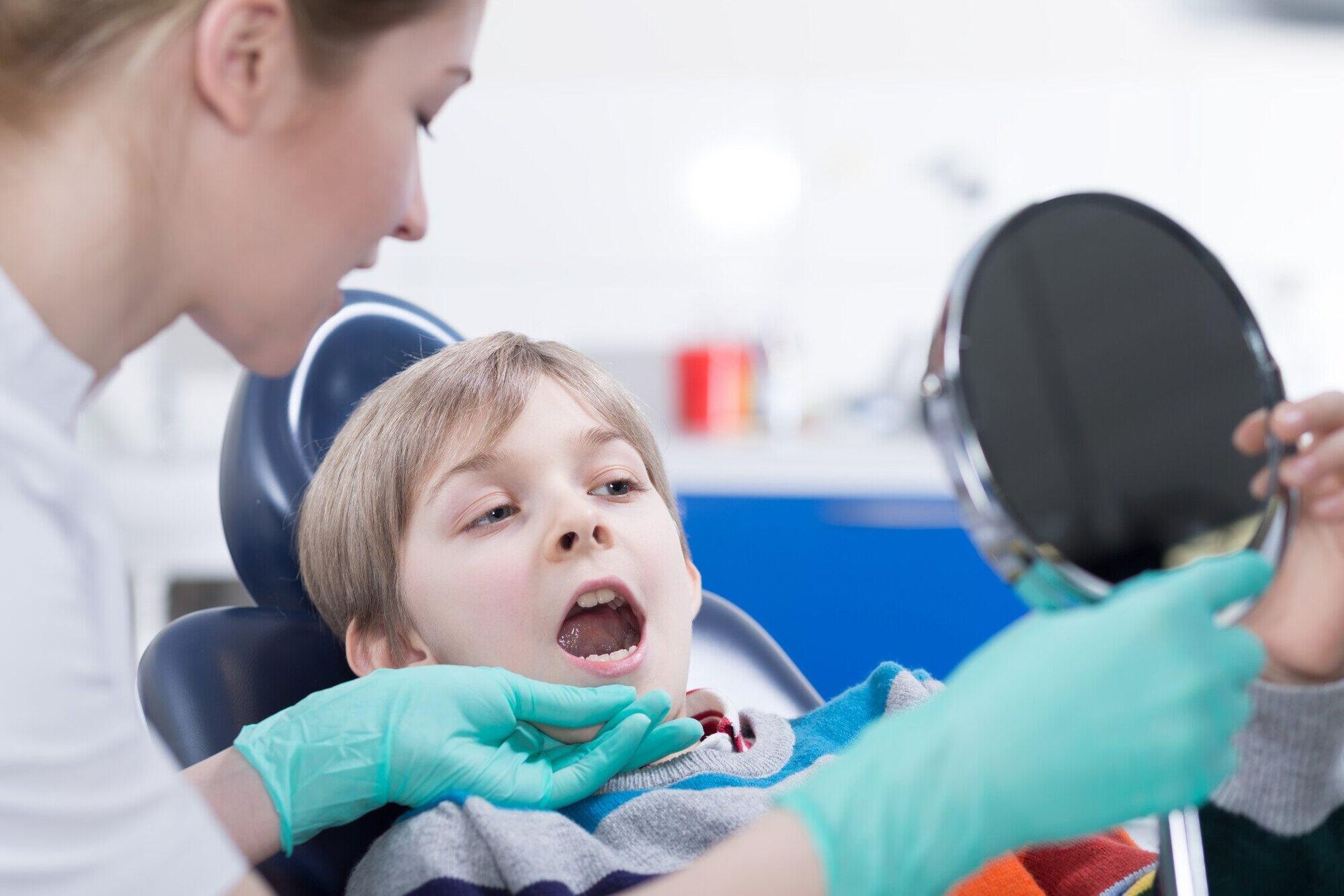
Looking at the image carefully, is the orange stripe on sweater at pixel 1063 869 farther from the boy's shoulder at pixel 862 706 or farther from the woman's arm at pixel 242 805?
the woman's arm at pixel 242 805

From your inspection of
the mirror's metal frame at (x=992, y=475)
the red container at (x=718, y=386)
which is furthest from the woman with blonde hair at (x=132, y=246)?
the red container at (x=718, y=386)

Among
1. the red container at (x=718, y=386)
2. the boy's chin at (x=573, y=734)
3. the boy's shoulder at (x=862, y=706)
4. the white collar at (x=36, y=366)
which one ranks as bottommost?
the red container at (x=718, y=386)

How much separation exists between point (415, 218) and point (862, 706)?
2.18 ft

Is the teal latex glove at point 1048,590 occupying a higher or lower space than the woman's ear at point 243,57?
lower

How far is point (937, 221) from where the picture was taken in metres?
3.13

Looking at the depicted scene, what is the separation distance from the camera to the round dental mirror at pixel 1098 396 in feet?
2.24

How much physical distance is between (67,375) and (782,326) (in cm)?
257

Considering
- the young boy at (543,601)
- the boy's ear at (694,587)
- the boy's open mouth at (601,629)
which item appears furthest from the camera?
the boy's ear at (694,587)

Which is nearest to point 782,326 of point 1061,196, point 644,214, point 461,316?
point 644,214

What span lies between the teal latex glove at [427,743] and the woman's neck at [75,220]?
0.42 metres

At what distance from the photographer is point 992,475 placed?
2.20ft

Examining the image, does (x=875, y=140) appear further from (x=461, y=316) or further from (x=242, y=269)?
(x=242, y=269)

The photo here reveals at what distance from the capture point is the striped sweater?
83 cm

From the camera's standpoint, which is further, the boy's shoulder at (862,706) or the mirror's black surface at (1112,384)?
the boy's shoulder at (862,706)
